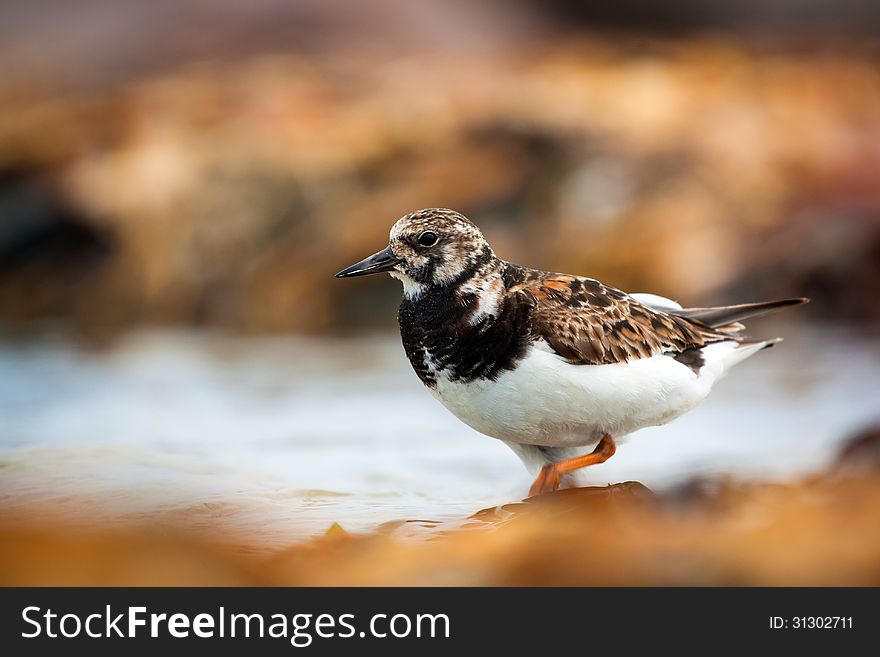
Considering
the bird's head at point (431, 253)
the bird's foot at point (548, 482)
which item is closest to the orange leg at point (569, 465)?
the bird's foot at point (548, 482)

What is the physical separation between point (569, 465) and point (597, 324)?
1.76ft

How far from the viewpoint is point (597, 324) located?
3658 millimetres

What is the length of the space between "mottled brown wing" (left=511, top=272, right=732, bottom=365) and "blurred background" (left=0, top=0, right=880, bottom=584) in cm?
65

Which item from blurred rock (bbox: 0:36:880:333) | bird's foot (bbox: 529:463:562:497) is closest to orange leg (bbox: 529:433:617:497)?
bird's foot (bbox: 529:463:562:497)

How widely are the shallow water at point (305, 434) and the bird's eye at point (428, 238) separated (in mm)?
1020

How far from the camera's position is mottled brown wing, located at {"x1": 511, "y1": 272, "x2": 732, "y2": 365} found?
11.6 ft

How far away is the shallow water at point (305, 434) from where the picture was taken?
4.08 metres

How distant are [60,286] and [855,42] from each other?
12.2m

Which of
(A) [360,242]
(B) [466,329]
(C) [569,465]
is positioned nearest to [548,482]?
(C) [569,465]

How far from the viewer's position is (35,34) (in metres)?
17.6

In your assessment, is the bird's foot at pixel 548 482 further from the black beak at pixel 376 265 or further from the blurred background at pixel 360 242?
the black beak at pixel 376 265

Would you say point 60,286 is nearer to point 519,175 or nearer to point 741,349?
point 519,175

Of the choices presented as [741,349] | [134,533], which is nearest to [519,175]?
[741,349]

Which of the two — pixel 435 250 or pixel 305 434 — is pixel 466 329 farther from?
pixel 305 434
